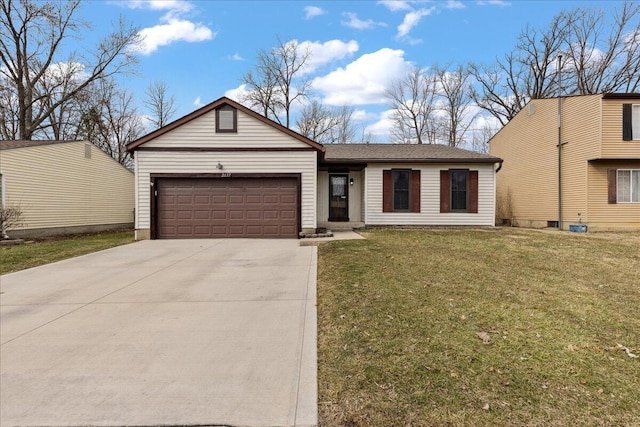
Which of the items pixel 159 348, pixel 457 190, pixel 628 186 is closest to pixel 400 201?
pixel 457 190

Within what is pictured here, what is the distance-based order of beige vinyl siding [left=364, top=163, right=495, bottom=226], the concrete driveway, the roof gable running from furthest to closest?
beige vinyl siding [left=364, top=163, right=495, bottom=226], the roof gable, the concrete driveway

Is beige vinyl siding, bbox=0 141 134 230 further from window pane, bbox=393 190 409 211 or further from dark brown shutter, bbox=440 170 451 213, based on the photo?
dark brown shutter, bbox=440 170 451 213

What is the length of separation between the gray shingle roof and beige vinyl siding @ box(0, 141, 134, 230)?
40.7ft

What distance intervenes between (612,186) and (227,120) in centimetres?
Answer: 1562

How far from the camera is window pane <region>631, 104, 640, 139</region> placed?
14.0 metres

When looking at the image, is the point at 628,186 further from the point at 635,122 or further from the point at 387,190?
the point at 387,190

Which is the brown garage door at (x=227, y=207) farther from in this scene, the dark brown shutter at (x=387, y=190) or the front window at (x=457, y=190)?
the front window at (x=457, y=190)

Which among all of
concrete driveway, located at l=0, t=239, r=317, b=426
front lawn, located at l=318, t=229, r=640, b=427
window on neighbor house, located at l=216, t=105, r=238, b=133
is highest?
window on neighbor house, located at l=216, t=105, r=238, b=133

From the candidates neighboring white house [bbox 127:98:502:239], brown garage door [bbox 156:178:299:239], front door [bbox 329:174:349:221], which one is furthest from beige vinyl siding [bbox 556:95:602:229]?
brown garage door [bbox 156:178:299:239]

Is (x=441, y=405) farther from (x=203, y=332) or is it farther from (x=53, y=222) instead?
(x=53, y=222)

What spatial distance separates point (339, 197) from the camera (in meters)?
15.1

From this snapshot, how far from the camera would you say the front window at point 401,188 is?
1452 centimetres

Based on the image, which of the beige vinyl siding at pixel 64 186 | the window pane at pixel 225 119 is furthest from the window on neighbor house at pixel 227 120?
the beige vinyl siding at pixel 64 186

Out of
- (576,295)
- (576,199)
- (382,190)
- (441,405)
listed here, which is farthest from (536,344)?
(576,199)
